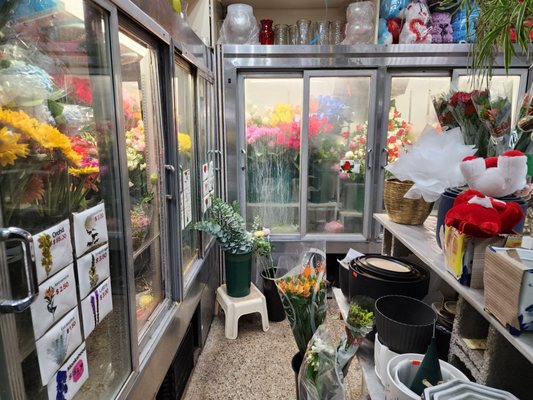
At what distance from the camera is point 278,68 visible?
105 inches

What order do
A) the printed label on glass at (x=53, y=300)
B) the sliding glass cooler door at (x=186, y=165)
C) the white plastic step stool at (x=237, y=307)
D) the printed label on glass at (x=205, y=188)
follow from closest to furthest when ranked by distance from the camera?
the printed label on glass at (x=53, y=300) → the sliding glass cooler door at (x=186, y=165) → the printed label on glass at (x=205, y=188) → the white plastic step stool at (x=237, y=307)

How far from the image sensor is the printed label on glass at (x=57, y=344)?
2.45 feet

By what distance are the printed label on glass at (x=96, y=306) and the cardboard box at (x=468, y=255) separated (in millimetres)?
1031

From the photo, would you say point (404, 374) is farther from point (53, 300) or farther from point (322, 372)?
point (53, 300)

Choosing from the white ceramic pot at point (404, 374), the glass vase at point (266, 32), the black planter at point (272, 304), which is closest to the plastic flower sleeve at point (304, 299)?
the white ceramic pot at point (404, 374)

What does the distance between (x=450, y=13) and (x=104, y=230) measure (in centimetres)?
300

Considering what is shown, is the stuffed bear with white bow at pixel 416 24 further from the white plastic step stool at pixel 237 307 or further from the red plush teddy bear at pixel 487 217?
the white plastic step stool at pixel 237 307

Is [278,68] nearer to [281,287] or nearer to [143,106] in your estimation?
[143,106]

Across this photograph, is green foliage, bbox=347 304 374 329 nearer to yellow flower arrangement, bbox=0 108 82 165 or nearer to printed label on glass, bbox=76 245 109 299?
printed label on glass, bbox=76 245 109 299

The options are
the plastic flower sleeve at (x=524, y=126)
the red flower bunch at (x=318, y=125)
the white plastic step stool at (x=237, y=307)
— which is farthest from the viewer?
the red flower bunch at (x=318, y=125)

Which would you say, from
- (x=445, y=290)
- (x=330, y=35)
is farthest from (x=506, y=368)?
(x=330, y=35)

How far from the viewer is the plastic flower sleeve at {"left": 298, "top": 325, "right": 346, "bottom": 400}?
106cm

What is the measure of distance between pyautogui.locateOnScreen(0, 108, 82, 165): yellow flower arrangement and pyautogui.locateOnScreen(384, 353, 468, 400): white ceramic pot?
1042 mm

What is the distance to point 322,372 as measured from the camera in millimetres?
1080
